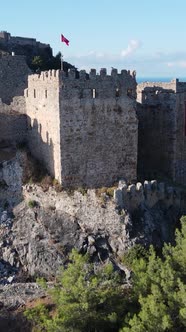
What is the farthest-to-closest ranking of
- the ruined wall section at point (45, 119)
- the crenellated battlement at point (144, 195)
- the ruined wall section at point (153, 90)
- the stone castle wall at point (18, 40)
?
the stone castle wall at point (18, 40) < the ruined wall section at point (153, 90) < the ruined wall section at point (45, 119) < the crenellated battlement at point (144, 195)

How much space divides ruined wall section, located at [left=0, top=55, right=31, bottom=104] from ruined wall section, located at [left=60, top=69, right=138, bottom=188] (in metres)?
14.3

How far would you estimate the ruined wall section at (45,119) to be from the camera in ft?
88.4

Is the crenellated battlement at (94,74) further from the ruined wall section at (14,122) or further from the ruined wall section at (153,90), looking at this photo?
the ruined wall section at (14,122)

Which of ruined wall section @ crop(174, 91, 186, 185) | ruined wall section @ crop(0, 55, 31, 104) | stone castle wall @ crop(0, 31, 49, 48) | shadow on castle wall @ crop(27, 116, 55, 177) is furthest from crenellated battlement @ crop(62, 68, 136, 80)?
stone castle wall @ crop(0, 31, 49, 48)

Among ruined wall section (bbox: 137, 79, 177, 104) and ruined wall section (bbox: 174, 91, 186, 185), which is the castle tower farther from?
ruined wall section (bbox: 174, 91, 186, 185)

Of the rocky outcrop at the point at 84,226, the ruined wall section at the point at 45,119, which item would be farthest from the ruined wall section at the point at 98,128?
the rocky outcrop at the point at 84,226

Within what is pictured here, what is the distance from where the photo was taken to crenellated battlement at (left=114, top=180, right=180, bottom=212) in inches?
1034

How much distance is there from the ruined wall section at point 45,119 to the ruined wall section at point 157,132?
6.92 m

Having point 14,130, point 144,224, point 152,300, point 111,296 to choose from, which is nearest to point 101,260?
point 144,224

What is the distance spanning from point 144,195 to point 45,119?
7703 mm

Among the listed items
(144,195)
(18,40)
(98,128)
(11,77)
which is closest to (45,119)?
(98,128)

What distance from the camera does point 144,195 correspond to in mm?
27328

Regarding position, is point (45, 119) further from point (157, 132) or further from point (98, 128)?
point (157, 132)

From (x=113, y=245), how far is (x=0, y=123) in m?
11.9
